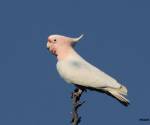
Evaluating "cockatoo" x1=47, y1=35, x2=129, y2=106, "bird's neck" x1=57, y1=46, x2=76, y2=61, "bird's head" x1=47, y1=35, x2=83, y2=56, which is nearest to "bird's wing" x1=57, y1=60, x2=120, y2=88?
"cockatoo" x1=47, y1=35, x2=129, y2=106

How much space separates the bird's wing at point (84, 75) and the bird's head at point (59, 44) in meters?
0.26

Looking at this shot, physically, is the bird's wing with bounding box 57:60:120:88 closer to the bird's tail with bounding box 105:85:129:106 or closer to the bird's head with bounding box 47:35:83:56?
the bird's tail with bounding box 105:85:129:106

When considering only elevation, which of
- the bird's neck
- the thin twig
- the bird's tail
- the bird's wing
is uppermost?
the bird's neck

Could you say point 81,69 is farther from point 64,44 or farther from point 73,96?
point 73,96

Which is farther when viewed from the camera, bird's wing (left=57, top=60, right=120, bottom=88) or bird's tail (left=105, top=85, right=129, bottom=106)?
bird's wing (left=57, top=60, right=120, bottom=88)

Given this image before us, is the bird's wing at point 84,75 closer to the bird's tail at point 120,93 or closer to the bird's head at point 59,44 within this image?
the bird's tail at point 120,93

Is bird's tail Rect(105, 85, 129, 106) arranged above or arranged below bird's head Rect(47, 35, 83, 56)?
below

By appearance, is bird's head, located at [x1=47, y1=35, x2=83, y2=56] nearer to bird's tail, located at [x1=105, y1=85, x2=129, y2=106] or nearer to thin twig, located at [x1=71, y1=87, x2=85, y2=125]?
bird's tail, located at [x1=105, y1=85, x2=129, y2=106]

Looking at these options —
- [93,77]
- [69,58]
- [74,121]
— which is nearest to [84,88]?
[93,77]

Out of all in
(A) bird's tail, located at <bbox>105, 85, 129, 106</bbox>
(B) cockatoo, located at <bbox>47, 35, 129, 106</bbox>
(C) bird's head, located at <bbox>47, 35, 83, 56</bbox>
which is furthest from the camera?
(C) bird's head, located at <bbox>47, 35, 83, 56</bbox>

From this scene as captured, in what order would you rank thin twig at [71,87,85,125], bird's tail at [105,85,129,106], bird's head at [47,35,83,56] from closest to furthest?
thin twig at [71,87,85,125]
bird's tail at [105,85,129,106]
bird's head at [47,35,83,56]

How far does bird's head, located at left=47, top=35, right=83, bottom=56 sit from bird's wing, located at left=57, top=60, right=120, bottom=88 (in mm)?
257

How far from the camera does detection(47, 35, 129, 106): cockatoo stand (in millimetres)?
8456

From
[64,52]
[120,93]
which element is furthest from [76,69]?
[120,93]
